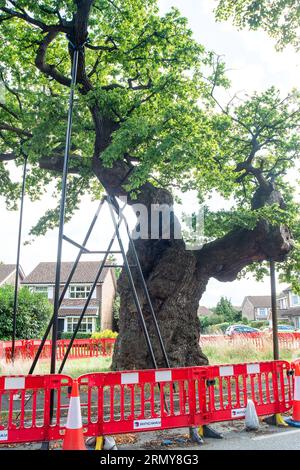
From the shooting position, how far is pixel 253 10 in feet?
33.8

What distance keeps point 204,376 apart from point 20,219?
23.5 ft

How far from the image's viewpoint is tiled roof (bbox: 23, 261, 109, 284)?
1783 inches

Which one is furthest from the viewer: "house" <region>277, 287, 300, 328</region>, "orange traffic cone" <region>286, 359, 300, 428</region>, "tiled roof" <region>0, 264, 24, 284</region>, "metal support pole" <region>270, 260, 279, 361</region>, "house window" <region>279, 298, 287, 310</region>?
"house window" <region>279, 298, 287, 310</region>

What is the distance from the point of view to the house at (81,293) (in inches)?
1705

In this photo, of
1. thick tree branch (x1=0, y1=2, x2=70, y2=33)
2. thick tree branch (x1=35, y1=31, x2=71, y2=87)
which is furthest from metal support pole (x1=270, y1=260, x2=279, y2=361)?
thick tree branch (x1=0, y1=2, x2=70, y2=33)

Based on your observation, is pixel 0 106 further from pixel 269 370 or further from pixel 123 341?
pixel 269 370

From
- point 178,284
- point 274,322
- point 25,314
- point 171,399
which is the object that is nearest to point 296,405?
point 171,399

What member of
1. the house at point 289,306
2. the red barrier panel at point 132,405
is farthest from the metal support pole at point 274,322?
the house at point 289,306

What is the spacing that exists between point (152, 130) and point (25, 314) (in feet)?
47.0

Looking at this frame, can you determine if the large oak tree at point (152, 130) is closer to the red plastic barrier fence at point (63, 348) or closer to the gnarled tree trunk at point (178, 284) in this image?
the gnarled tree trunk at point (178, 284)

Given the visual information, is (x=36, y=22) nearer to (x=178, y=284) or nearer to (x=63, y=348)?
(x=178, y=284)

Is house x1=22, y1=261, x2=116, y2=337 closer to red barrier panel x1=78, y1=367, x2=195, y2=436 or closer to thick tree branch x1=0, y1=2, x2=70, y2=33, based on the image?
thick tree branch x1=0, y1=2, x2=70, y2=33

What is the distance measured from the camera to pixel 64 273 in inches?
1848

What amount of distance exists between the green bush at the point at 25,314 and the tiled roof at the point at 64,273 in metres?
21.4
